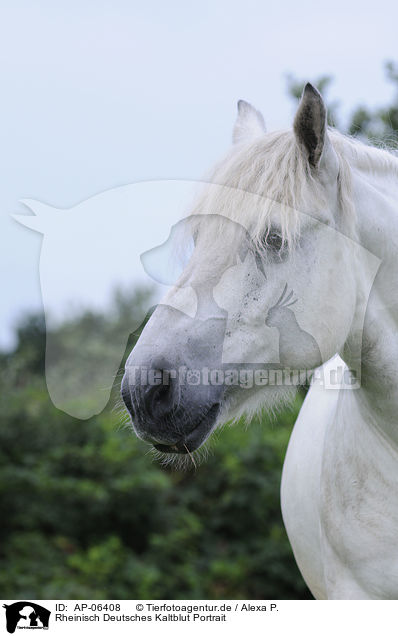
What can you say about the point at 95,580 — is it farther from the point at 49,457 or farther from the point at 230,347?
the point at 230,347

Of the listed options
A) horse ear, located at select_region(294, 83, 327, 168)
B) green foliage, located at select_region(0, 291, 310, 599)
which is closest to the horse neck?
horse ear, located at select_region(294, 83, 327, 168)

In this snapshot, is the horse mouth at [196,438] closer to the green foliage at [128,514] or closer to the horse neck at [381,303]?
the horse neck at [381,303]

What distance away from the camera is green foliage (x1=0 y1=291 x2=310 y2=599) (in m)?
6.41

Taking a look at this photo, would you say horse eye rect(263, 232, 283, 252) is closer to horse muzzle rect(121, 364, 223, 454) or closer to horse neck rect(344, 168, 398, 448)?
horse neck rect(344, 168, 398, 448)

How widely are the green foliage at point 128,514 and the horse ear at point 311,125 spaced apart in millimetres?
4735

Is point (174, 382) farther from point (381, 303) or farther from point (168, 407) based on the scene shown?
point (381, 303)

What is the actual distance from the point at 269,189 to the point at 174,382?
659mm

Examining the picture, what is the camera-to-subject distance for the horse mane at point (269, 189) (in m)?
1.96

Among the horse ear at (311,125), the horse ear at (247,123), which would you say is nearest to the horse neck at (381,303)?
the horse ear at (311,125)

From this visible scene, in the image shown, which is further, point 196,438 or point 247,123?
point 247,123
